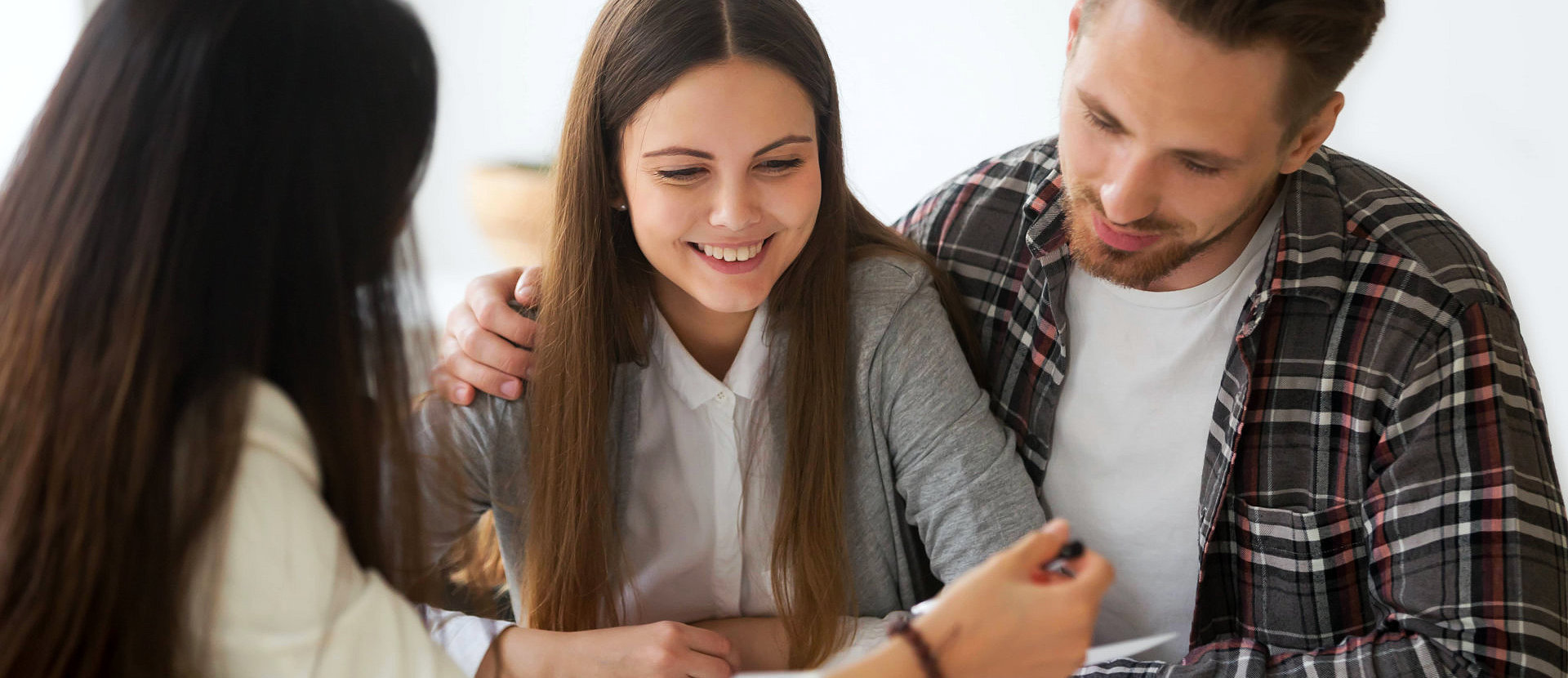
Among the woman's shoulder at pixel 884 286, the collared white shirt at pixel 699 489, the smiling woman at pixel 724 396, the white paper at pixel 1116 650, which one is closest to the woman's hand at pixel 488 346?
the smiling woman at pixel 724 396

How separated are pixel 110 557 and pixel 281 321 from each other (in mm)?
192

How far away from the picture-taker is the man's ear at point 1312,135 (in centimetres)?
121

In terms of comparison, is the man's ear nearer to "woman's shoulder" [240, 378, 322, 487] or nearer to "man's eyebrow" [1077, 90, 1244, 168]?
"man's eyebrow" [1077, 90, 1244, 168]

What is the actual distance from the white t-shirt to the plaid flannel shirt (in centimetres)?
3

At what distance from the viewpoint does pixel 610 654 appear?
3.89 feet

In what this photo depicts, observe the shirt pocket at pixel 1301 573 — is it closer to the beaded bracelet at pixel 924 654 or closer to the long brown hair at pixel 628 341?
the long brown hair at pixel 628 341

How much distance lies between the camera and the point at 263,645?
79cm

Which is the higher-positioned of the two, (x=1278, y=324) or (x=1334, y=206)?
(x=1334, y=206)

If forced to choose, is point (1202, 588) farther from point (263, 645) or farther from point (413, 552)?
point (263, 645)

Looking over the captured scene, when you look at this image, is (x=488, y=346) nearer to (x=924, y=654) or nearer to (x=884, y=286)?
(x=884, y=286)

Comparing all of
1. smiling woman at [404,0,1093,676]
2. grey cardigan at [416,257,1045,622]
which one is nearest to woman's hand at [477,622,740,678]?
smiling woman at [404,0,1093,676]

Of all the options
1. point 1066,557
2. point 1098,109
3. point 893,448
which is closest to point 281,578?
point 1066,557

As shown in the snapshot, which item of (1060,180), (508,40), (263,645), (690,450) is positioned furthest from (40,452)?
(508,40)

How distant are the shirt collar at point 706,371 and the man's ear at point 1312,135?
62 centimetres
